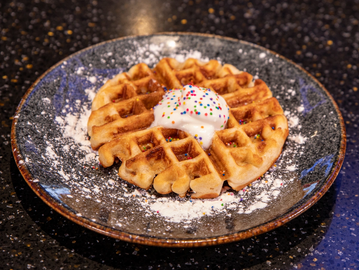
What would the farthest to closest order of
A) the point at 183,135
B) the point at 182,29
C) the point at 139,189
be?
the point at 182,29 → the point at 183,135 → the point at 139,189

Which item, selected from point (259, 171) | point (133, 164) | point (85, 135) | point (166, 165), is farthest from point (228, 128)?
point (85, 135)

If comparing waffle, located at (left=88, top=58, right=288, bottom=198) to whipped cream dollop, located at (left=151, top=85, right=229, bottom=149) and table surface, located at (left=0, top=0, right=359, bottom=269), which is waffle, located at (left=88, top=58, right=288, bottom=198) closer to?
whipped cream dollop, located at (left=151, top=85, right=229, bottom=149)

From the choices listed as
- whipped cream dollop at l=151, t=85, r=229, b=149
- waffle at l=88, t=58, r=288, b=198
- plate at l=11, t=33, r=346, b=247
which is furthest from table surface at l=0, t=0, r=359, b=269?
whipped cream dollop at l=151, t=85, r=229, b=149

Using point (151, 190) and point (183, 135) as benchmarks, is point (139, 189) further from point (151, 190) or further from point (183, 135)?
point (183, 135)

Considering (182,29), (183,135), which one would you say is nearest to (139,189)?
(183,135)

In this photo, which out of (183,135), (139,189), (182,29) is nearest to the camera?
(139,189)

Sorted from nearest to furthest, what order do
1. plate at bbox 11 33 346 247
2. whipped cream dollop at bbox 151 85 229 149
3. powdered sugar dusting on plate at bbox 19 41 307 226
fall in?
plate at bbox 11 33 346 247 < powdered sugar dusting on plate at bbox 19 41 307 226 < whipped cream dollop at bbox 151 85 229 149
